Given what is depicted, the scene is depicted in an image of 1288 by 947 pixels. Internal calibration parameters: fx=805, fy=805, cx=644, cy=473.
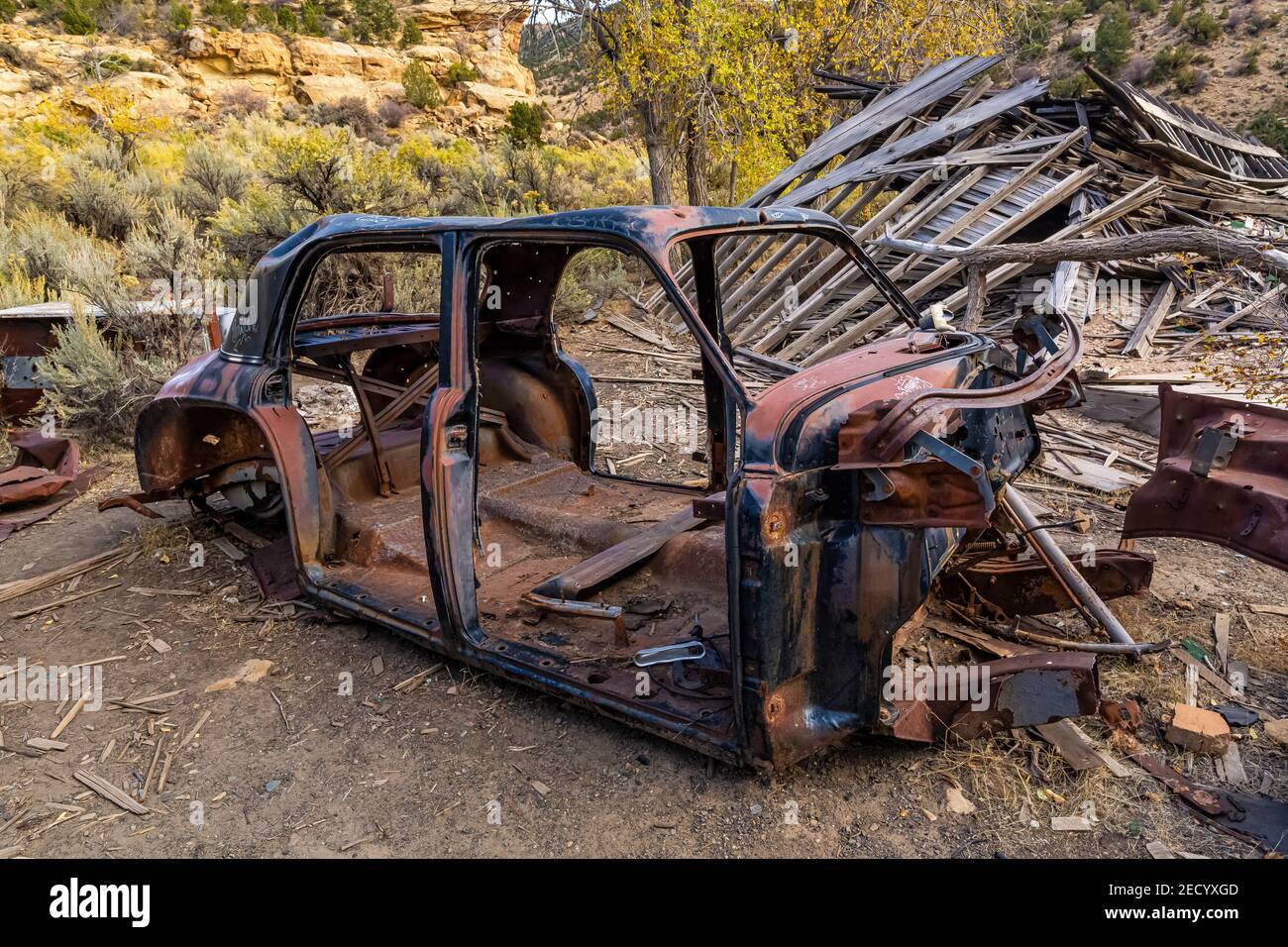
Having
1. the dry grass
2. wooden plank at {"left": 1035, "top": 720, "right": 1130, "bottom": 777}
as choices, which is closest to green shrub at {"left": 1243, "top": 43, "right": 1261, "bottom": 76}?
wooden plank at {"left": 1035, "top": 720, "right": 1130, "bottom": 777}

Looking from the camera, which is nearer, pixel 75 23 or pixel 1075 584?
pixel 1075 584

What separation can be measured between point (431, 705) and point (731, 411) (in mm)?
1838

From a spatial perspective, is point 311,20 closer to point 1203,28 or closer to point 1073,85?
point 1073,85

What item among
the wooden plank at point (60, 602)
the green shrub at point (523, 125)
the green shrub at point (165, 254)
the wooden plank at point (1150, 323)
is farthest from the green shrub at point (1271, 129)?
the wooden plank at point (60, 602)

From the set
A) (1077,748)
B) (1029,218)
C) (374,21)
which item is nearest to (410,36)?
(374,21)

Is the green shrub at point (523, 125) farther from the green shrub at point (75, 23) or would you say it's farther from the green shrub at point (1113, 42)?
the green shrub at point (1113, 42)

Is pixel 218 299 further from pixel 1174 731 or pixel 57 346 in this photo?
pixel 1174 731

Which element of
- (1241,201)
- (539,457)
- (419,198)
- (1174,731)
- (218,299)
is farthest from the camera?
(419,198)

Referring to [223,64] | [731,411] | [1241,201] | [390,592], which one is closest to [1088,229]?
[1241,201]

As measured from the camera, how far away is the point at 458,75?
31516mm

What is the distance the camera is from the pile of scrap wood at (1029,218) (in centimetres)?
826

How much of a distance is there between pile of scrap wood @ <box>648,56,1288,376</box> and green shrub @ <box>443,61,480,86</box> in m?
25.8

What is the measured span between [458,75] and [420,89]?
3.46 metres

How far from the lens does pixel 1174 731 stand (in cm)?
289
